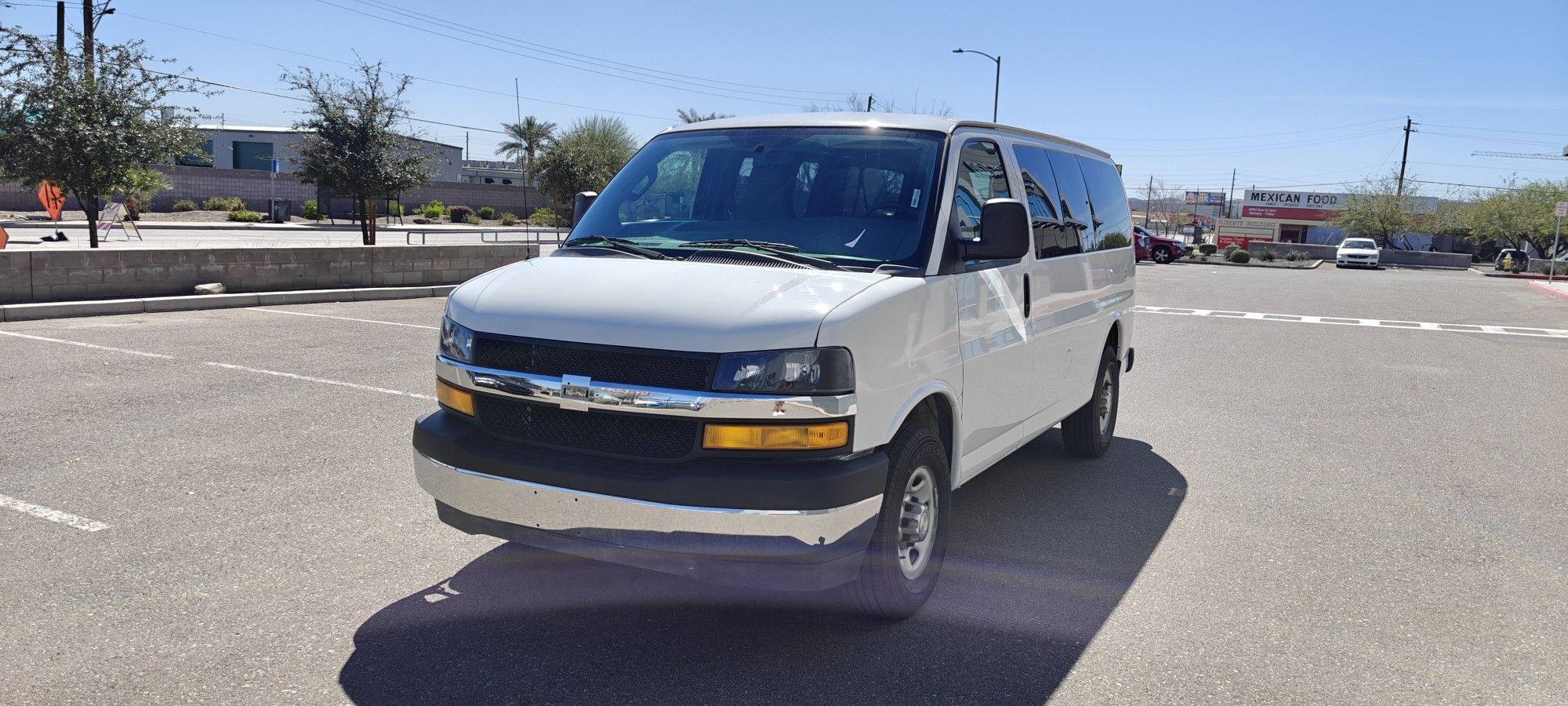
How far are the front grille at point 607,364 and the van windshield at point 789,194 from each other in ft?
2.89

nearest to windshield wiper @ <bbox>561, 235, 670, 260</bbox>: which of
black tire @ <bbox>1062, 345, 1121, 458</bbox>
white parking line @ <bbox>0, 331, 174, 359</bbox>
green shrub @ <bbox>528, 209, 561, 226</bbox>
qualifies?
black tire @ <bbox>1062, 345, 1121, 458</bbox>

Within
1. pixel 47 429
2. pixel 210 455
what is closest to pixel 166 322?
pixel 47 429

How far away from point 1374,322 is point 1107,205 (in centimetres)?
1411

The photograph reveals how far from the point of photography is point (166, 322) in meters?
12.8

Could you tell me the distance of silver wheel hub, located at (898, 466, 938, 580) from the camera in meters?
4.24

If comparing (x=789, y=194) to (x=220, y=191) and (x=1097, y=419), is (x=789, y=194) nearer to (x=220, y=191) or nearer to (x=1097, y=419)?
(x=1097, y=419)

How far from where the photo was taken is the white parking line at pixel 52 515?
518 centimetres

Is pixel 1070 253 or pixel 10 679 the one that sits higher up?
pixel 1070 253

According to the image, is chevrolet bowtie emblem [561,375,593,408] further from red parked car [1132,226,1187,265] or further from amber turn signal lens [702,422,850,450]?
red parked car [1132,226,1187,265]

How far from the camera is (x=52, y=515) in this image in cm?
534

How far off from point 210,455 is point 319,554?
2.11 metres

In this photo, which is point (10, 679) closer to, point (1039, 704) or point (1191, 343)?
point (1039, 704)

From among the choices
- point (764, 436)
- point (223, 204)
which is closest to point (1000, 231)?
point (764, 436)

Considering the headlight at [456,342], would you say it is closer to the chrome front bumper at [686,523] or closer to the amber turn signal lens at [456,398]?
the amber turn signal lens at [456,398]
